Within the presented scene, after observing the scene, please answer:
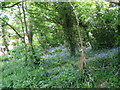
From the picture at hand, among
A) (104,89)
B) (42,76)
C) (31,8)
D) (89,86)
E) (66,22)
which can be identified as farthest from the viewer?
(66,22)

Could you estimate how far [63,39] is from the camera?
6629 mm

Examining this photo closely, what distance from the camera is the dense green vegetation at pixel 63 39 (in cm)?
345

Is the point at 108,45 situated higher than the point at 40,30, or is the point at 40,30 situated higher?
the point at 40,30

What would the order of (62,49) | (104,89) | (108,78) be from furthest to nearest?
(62,49) < (108,78) < (104,89)

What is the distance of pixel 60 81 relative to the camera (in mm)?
3523

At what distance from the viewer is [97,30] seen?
7188 millimetres

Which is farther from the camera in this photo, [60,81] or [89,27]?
[89,27]

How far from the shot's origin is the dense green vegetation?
345 cm

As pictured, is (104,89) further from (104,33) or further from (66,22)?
(104,33)

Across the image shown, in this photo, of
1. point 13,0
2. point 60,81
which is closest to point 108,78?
point 60,81

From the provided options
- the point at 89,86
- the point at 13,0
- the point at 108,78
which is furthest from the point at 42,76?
the point at 13,0

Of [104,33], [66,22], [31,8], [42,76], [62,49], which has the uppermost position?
[31,8]

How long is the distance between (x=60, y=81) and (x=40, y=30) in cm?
356

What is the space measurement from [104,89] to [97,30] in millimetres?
5043
